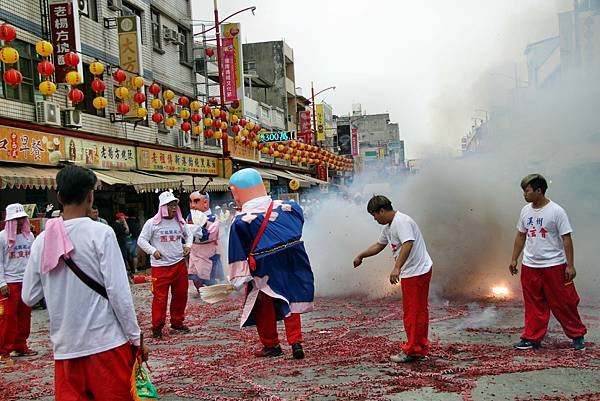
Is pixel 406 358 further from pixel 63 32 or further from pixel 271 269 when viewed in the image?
pixel 63 32

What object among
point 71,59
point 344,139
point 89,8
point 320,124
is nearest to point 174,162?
point 89,8

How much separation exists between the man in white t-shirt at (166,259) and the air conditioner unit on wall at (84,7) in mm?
12217

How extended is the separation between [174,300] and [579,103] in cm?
1350

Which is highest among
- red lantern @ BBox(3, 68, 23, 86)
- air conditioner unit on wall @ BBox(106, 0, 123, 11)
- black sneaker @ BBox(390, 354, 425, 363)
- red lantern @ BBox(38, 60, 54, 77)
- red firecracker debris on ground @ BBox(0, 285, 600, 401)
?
air conditioner unit on wall @ BBox(106, 0, 123, 11)

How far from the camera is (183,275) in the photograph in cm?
880

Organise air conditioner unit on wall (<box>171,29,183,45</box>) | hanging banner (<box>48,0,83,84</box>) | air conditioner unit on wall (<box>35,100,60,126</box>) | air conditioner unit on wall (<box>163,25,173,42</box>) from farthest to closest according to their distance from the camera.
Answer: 1. air conditioner unit on wall (<box>171,29,183,45</box>)
2. air conditioner unit on wall (<box>163,25,173,42</box>)
3. hanging banner (<box>48,0,83,84</box>)
4. air conditioner unit on wall (<box>35,100,60,126</box>)

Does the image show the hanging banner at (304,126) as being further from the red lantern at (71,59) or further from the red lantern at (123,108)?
the red lantern at (71,59)

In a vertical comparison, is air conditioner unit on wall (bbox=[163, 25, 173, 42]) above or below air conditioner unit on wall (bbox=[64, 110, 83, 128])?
above

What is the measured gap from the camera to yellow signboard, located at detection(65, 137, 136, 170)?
678 inches

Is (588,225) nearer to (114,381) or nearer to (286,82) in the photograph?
(114,381)

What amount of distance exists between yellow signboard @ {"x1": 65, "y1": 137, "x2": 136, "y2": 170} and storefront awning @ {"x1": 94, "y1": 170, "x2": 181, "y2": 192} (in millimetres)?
263

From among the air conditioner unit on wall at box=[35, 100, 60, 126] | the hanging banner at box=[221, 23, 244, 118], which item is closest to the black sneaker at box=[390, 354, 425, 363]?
the air conditioner unit on wall at box=[35, 100, 60, 126]

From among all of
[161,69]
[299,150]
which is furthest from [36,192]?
[299,150]

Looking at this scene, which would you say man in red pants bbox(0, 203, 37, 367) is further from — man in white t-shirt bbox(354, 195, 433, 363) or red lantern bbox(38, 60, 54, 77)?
red lantern bbox(38, 60, 54, 77)
